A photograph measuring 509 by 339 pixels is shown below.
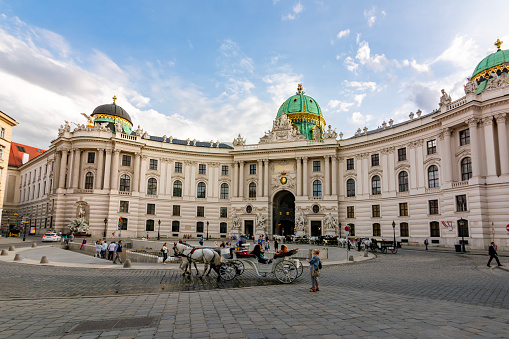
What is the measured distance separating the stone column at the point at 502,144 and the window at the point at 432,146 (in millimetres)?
7966

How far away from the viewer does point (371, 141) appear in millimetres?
52250

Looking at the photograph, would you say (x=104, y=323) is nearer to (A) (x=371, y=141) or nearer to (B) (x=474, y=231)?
(B) (x=474, y=231)

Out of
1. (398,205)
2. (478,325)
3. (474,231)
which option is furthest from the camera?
(398,205)

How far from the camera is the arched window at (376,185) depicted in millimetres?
51269

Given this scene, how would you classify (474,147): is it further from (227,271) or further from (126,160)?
(126,160)

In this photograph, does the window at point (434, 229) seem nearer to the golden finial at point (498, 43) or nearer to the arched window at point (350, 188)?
the arched window at point (350, 188)

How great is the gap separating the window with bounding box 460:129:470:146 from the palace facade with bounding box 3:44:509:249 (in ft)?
0.44

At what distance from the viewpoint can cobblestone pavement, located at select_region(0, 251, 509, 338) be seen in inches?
282

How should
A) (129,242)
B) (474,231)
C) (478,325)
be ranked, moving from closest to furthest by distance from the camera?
1. (478,325)
2. (474,231)
3. (129,242)

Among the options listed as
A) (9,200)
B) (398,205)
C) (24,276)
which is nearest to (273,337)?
(24,276)

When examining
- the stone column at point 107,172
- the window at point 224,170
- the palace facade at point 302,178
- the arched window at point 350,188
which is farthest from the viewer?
the window at point 224,170

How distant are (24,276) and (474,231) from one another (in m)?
40.1

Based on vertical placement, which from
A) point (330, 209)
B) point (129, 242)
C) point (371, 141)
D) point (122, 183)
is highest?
point (371, 141)

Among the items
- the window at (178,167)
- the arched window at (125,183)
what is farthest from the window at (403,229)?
the arched window at (125,183)
